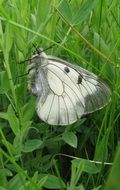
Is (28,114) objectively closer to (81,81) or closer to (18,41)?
(18,41)

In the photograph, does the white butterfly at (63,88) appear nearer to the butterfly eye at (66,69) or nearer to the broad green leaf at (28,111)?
the butterfly eye at (66,69)

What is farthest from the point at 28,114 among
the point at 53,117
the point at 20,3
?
the point at 20,3

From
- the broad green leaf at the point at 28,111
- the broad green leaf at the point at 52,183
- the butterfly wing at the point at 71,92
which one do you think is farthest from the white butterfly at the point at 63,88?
the broad green leaf at the point at 52,183

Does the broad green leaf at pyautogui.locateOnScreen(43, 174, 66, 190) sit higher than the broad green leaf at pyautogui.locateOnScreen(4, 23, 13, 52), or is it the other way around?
the broad green leaf at pyautogui.locateOnScreen(4, 23, 13, 52)

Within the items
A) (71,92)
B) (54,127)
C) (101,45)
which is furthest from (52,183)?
(101,45)

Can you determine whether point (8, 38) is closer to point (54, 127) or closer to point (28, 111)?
point (28, 111)

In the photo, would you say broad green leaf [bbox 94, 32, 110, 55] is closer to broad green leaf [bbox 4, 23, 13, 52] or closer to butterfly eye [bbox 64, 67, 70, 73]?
butterfly eye [bbox 64, 67, 70, 73]

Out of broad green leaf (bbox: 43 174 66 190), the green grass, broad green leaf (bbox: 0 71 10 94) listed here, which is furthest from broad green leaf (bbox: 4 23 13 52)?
broad green leaf (bbox: 43 174 66 190)
